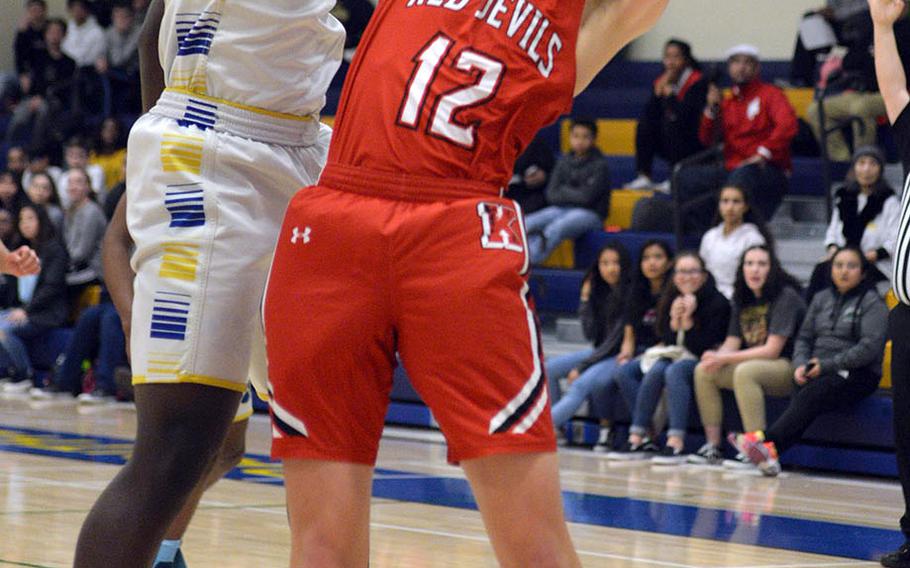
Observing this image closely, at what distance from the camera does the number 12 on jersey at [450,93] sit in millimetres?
2471

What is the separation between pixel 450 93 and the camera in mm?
2477

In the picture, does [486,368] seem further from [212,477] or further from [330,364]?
[212,477]

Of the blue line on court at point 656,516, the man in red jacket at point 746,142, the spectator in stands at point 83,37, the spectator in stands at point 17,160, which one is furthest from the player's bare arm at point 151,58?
the spectator in stands at point 83,37

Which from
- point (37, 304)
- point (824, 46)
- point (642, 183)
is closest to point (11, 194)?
point (37, 304)

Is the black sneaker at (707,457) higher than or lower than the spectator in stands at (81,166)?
lower

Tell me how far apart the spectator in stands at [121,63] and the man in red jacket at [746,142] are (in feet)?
24.2

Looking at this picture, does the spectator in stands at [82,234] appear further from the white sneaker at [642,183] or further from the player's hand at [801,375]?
the player's hand at [801,375]

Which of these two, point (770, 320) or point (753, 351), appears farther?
point (770, 320)

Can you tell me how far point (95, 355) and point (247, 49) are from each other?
32.8 feet

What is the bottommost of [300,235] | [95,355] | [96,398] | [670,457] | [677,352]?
[96,398]

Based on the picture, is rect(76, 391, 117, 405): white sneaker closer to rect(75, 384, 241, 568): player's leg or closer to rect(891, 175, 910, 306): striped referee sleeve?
rect(891, 175, 910, 306): striped referee sleeve

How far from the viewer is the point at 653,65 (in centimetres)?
1516

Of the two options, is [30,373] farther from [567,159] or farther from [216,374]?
[216,374]

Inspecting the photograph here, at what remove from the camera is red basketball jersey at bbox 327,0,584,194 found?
2473 millimetres
